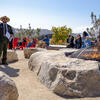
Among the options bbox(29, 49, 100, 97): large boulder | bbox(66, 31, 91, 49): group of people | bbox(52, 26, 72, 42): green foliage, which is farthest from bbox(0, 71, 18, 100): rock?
bbox(52, 26, 72, 42): green foliage

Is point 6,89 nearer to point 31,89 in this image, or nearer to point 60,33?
point 31,89

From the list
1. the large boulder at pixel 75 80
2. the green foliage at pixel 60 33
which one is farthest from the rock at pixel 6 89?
the green foliage at pixel 60 33

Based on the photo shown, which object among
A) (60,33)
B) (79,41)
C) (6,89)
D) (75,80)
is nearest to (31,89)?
(75,80)

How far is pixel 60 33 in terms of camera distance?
91.0 feet

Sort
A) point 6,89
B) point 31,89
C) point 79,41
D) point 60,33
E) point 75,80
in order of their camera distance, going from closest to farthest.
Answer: point 6,89 < point 75,80 < point 31,89 < point 79,41 < point 60,33

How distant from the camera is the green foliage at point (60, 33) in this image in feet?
89.1

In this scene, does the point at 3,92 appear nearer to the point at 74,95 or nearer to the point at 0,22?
the point at 74,95

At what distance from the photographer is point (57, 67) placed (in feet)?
10.9

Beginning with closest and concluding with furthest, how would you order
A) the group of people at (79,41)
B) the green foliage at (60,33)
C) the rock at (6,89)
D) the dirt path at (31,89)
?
the rock at (6,89)
the dirt path at (31,89)
the group of people at (79,41)
the green foliage at (60,33)

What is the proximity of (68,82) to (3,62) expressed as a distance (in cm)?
311

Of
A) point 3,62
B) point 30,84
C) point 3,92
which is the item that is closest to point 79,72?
point 30,84

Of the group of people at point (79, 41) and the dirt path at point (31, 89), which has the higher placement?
the group of people at point (79, 41)

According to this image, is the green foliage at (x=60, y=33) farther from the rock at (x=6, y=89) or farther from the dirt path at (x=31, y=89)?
the rock at (x=6, y=89)

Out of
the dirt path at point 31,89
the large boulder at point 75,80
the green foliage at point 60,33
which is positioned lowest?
the dirt path at point 31,89
